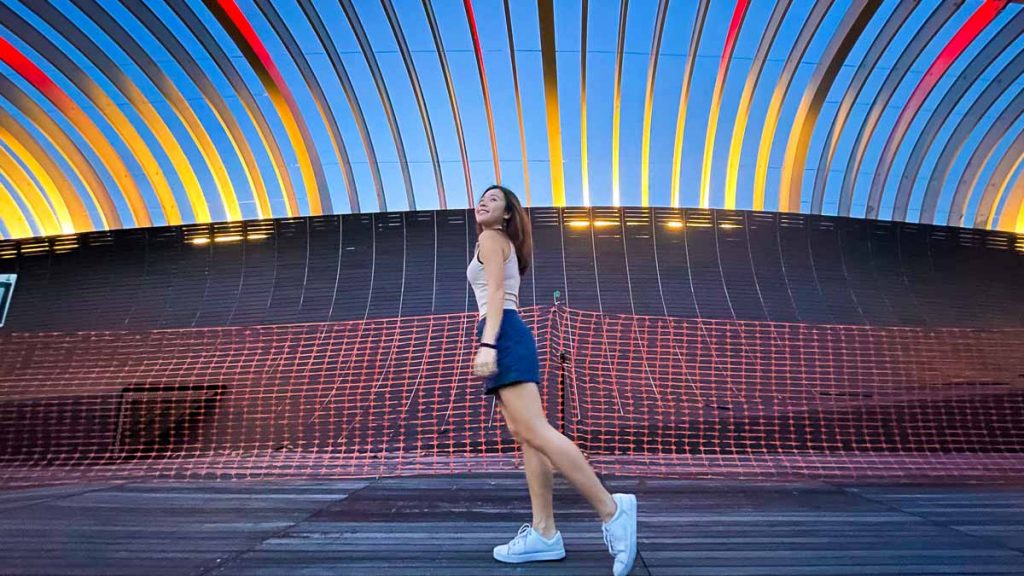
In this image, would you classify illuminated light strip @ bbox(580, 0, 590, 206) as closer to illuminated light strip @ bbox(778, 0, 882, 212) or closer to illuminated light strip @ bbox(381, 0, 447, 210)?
illuminated light strip @ bbox(381, 0, 447, 210)

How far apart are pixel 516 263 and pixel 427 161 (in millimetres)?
14421

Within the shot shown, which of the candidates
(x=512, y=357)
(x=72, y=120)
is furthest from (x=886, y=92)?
(x=72, y=120)

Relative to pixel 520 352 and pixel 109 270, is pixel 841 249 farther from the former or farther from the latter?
pixel 109 270

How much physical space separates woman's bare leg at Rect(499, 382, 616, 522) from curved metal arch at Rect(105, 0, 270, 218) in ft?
46.7

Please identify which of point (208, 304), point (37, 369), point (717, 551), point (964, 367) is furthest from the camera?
point (208, 304)

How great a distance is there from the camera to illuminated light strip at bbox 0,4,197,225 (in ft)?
43.4

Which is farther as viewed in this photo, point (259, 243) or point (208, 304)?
point (259, 243)

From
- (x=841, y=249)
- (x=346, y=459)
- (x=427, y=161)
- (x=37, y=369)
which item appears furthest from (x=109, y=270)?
(x=841, y=249)

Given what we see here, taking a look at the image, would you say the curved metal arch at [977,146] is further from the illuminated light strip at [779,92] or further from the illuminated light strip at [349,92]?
the illuminated light strip at [349,92]

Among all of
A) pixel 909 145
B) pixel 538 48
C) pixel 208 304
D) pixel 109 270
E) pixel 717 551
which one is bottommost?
pixel 717 551

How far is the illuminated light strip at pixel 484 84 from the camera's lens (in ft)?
43.4

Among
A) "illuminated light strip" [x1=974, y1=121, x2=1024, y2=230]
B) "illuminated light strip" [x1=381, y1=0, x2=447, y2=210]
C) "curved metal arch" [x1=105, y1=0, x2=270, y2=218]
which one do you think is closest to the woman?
"illuminated light strip" [x1=381, y1=0, x2=447, y2=210]

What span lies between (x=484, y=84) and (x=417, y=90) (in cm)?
171

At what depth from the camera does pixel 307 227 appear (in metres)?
14.9
